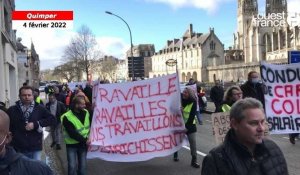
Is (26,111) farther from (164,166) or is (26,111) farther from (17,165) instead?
(17,165)

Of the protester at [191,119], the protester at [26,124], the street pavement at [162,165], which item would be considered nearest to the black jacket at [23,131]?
the protester at [26,124]

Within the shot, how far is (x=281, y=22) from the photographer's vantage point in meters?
150

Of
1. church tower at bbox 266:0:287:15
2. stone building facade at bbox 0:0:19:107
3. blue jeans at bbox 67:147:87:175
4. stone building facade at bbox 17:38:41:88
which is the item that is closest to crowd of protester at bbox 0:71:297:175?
blue jeans at bbox 67:147:87:175

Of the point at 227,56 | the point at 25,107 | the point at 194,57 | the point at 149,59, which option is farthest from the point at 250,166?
the point at 149,59

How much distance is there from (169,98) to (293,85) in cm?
243

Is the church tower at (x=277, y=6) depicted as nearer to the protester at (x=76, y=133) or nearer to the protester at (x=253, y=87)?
the protester at (x=253, y=87)

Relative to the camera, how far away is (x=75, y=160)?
796cm

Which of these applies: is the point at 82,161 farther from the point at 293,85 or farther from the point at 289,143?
the point at 289,143

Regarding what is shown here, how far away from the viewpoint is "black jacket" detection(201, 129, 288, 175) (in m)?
2.97

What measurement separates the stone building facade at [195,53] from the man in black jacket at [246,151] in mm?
120456

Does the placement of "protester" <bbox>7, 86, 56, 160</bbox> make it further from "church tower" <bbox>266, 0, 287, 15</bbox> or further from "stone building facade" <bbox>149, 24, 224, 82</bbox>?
"church tower" <bbox>266, 0, 287, 15</bbox>

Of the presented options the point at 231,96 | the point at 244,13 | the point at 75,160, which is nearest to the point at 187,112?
the point at 231,96

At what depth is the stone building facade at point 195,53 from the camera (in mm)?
133125

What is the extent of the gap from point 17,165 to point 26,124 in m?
4.33
